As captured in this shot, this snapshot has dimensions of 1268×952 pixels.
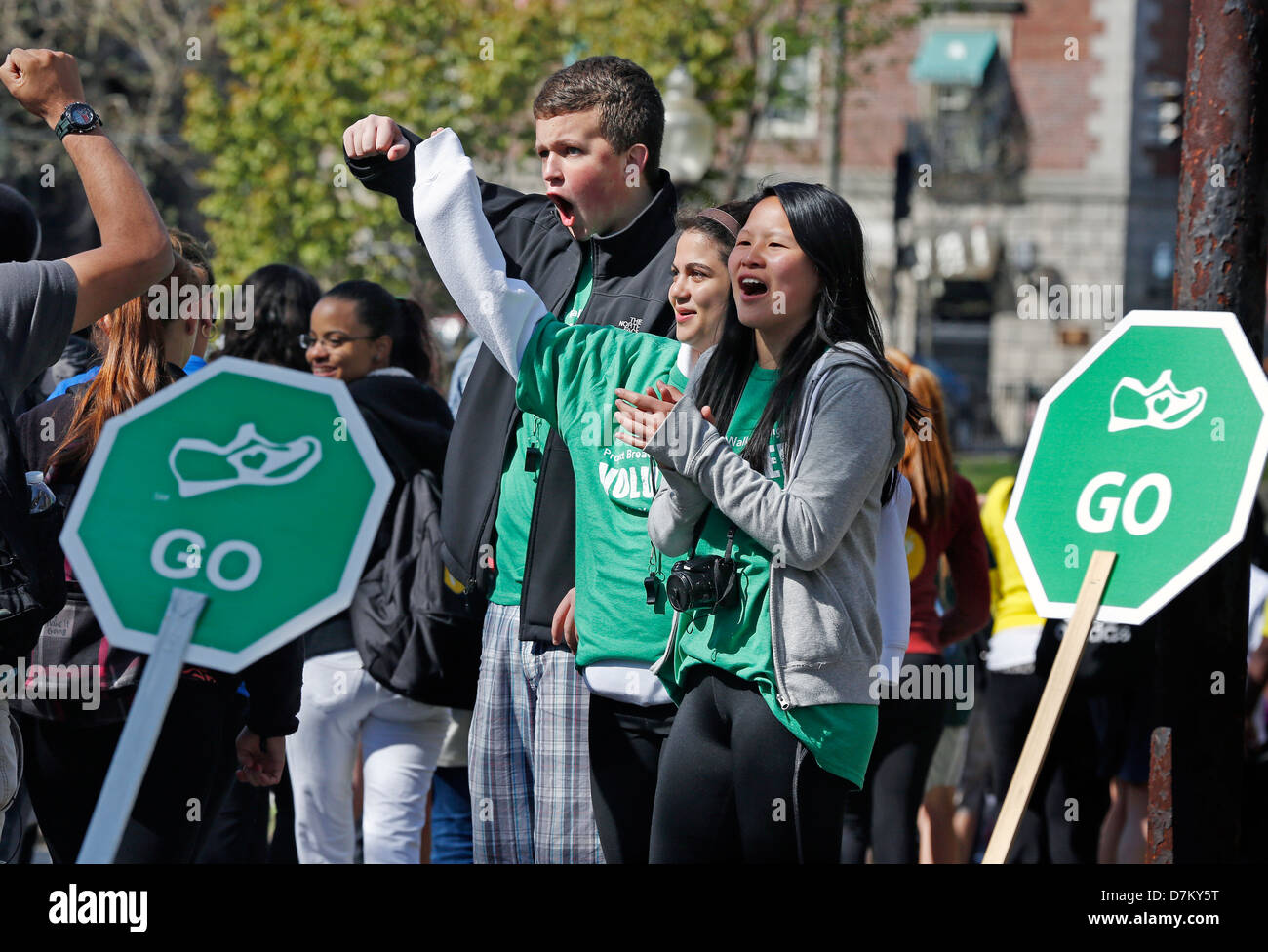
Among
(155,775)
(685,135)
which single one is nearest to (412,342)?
(155,775)

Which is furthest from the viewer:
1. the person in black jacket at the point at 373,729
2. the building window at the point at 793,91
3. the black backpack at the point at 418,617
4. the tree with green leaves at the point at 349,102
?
the building window at the point at 793,91

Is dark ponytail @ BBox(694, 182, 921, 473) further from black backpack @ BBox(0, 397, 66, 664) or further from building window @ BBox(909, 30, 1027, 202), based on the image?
building window @ BBox(909, 30, 1027, 202)

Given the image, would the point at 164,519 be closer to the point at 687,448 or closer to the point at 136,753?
the point at 136,753

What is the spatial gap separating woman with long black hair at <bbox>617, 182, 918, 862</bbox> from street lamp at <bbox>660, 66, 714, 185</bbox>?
686 centimetres

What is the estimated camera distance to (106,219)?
2.43m

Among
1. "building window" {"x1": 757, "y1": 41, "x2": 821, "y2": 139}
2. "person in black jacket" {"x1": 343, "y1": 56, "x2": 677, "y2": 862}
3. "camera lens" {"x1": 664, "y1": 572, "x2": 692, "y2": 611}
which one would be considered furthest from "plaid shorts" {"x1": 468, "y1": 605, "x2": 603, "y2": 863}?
"building window" {"x1": 757, "y1": 41, "x2": 821, "y2": 139}

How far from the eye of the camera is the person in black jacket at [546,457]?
122 inches

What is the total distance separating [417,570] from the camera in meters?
4.09

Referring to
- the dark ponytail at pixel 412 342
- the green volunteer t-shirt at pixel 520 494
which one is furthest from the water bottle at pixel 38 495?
the dark ponytail at pixel 412 342

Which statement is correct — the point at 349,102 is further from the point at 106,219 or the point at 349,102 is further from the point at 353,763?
the point at 106,219

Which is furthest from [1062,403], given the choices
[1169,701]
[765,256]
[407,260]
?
[407,260]

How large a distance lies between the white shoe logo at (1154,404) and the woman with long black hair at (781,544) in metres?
0.41

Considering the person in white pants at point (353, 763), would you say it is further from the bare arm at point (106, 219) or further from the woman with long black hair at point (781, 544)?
the bare arm at point (106, 219)
